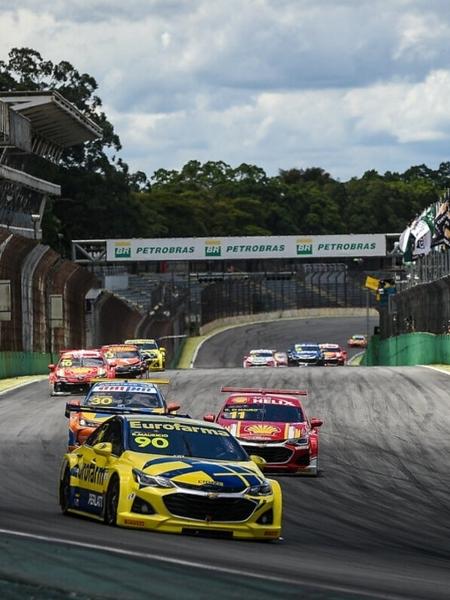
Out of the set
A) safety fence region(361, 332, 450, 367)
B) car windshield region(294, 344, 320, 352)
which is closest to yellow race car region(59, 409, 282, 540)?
safety fence region(361, 332, 450, 367)

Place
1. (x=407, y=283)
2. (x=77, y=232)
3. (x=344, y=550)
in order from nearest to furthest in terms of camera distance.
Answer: (x=344, y=550), (x=407, y=283), (x=77, y=232)

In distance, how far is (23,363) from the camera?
55125 mm

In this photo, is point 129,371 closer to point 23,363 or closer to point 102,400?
point 23,363

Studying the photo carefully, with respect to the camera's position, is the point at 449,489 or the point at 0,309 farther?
the point at 0,309

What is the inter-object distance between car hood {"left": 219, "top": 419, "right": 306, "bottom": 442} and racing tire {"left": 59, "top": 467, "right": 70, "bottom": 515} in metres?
6.44

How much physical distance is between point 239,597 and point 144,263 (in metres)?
137

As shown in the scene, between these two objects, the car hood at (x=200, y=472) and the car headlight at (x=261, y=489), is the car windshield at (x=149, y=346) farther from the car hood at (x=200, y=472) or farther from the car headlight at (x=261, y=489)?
the car headlight at (x=261, y=489)

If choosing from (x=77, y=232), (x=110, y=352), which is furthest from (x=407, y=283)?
(x=77, y=232)

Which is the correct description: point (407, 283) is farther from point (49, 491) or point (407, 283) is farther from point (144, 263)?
point (144, 263)

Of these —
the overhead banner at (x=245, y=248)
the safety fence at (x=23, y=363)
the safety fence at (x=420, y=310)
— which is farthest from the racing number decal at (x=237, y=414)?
the overhead banner at (x=245, y=248)

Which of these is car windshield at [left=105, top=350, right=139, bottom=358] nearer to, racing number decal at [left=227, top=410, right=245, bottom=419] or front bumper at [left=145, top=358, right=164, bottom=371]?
front bumper at [left=145, top=358, right=164, bottom=371]

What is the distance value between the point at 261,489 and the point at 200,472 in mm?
627

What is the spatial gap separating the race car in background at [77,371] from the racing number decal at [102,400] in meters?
15.4

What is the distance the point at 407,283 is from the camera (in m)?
75.9
